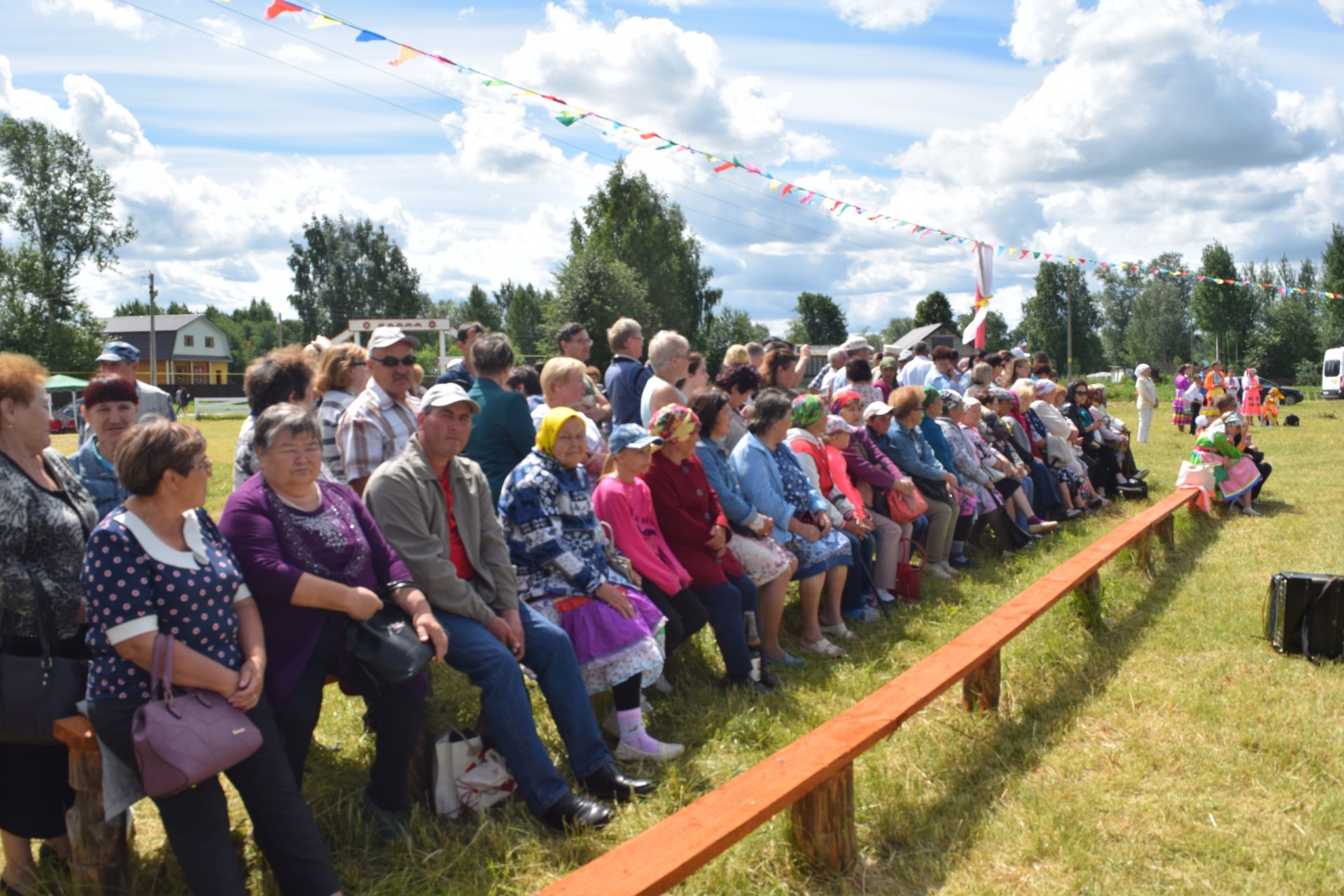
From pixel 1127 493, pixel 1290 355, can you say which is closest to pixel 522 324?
pixel 1290 355

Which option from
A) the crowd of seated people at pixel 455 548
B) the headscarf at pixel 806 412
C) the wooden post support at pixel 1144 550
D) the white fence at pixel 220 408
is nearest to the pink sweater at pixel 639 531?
the crowd of seated people at pixel 455 548

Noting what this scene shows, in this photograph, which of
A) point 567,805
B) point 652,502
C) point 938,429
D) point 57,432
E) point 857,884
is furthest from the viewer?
point 57,432

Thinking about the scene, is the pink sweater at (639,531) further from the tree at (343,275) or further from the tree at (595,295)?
the tree at (343,275)

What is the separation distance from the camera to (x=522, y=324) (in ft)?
330

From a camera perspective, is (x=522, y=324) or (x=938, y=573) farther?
(x=522, y=324)

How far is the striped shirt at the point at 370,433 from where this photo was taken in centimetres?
463

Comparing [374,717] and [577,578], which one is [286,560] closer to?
[374,717]

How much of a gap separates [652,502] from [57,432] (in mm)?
31272

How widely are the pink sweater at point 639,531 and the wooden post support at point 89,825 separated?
234 centimetres

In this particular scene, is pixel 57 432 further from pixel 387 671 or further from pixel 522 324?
pixel 522 324

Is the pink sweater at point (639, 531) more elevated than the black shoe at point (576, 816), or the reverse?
the pink sweater at point (639, 531)

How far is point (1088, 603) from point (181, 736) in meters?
4.91

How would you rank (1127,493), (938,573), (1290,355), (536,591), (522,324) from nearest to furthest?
(536,591) < (938,573) < (1127,493) < (1290,355) < (522,324)

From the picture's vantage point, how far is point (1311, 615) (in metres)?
5.42
